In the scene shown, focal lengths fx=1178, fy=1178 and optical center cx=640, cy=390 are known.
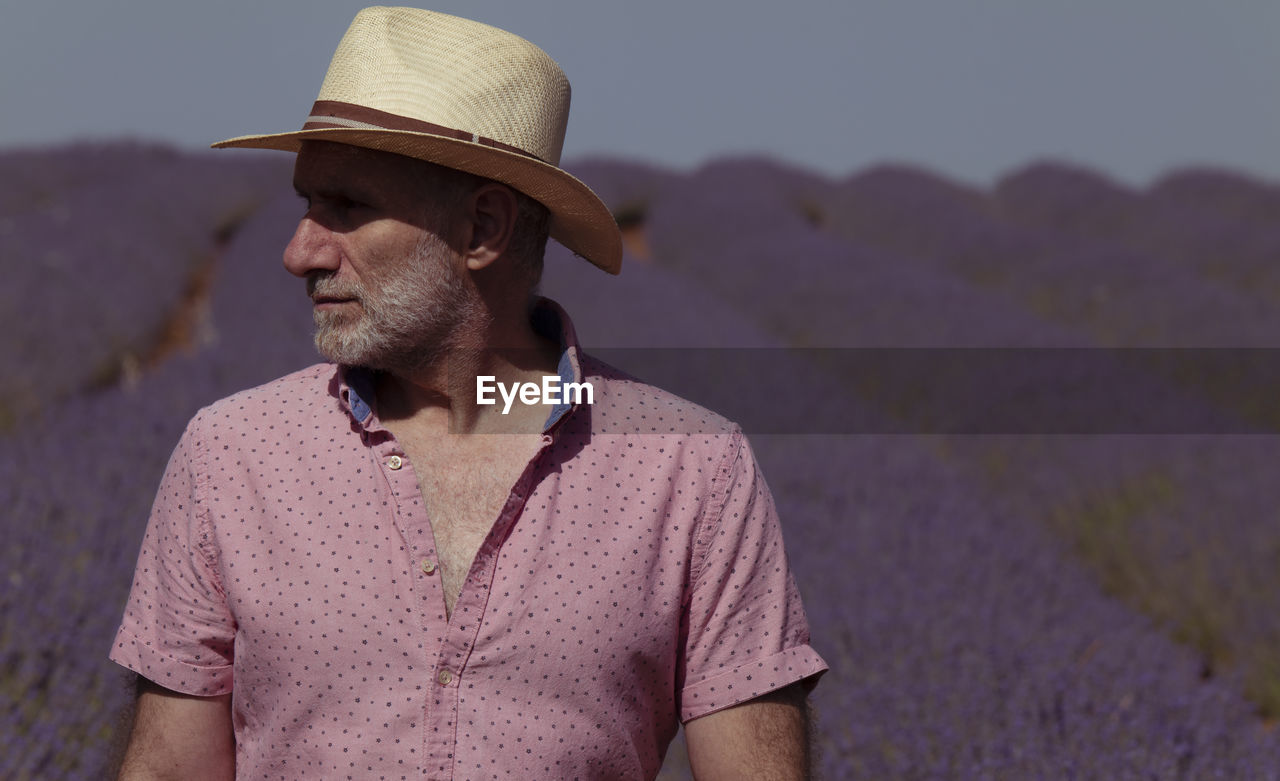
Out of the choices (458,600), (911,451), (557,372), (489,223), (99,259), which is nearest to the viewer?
(458,600)

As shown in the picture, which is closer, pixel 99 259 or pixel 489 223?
pixel 489 223

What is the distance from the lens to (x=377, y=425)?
57.9 inches

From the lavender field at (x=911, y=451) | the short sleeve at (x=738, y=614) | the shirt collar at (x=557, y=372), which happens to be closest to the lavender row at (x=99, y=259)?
the lavender field at (x=911, y=451)

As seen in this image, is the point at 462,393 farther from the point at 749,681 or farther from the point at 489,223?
the point at 749,681

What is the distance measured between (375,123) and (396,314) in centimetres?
23

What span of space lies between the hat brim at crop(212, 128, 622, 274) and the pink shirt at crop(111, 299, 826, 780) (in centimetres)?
19

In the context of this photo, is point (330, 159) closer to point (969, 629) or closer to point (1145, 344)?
point (969, 629)

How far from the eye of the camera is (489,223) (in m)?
1.50

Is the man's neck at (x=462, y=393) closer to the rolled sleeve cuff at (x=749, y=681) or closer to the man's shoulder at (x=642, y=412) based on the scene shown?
the man's shoulder at (x=642, y=412)

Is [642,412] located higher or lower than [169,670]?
higher

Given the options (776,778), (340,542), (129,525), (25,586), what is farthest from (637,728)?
(129,525)

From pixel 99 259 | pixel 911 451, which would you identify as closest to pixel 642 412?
pixel 911 451

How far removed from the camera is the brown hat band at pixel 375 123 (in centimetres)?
140

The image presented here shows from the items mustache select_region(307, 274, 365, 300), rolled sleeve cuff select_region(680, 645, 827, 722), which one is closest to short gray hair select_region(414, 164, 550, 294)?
mustache select_region(307, 274, 365, 300)
